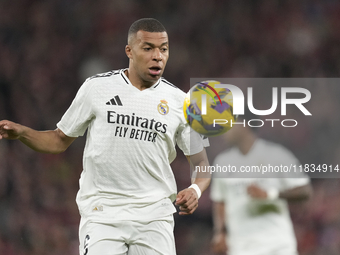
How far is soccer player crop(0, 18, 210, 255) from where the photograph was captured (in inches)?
130

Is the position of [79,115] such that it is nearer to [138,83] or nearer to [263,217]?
[138,83]

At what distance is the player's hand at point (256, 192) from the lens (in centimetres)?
402

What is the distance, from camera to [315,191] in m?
7.90

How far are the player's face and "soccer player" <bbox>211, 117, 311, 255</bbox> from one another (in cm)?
128

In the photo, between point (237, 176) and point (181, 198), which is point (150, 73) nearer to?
point (181, 198)

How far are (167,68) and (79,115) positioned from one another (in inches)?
209

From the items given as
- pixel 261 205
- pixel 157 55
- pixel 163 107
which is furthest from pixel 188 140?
pixel 261 205

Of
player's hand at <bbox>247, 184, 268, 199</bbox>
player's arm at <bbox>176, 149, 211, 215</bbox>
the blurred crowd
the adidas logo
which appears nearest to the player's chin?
the adidas logo

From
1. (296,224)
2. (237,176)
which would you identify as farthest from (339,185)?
(237,176)

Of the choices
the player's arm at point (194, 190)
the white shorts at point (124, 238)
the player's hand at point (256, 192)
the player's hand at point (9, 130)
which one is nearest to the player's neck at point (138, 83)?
the player's arm at point (194, 190)

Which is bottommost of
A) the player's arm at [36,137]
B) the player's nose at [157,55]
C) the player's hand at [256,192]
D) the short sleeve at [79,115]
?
the player's hand at [256,192]

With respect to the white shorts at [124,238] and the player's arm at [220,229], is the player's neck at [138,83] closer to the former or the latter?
the white shorts at [124,238]

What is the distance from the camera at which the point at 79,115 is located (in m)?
3.54

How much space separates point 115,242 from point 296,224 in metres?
4.95
